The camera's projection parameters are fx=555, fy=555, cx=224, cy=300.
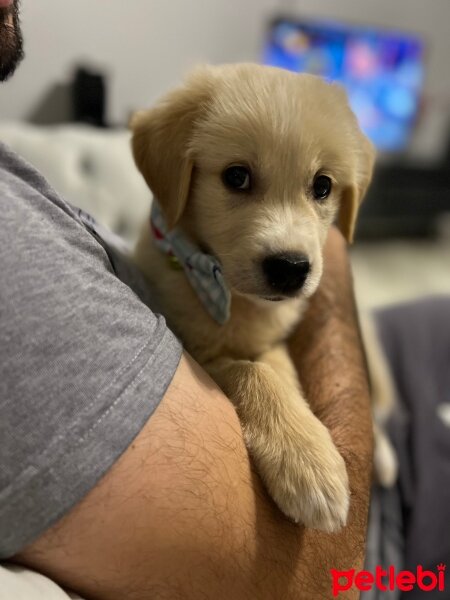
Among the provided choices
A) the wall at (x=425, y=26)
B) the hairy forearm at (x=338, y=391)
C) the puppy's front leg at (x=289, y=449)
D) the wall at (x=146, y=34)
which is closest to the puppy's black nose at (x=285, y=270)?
the puppy's front leg at (x=289, y=449)

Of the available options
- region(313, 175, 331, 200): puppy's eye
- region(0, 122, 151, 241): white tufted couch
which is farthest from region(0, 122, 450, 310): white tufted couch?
region(313, 175, 331, 200): puppy's eye

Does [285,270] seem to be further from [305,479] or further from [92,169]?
[92,169]

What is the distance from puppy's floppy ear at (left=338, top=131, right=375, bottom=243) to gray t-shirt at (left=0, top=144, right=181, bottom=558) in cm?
65

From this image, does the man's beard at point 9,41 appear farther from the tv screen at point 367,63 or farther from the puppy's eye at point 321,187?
the tv screen at point 367,63

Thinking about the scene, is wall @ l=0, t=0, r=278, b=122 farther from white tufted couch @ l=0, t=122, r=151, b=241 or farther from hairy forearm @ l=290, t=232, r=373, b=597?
hairy forearm @ l=290, t=232, r=373, b=597

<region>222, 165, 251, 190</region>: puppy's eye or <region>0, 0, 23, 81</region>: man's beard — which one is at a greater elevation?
<region>0, 0, 23, 81</region>: man's beard

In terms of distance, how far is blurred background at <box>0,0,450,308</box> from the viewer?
2.28 metres

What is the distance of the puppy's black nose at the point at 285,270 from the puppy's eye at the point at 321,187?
207mm

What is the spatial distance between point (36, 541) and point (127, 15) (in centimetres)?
322

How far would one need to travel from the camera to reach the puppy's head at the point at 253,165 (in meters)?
1.05

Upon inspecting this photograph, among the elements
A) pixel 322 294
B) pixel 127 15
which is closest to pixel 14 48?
pixel 322 294

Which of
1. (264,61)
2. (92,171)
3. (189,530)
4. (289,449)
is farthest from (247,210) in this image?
(264,61)

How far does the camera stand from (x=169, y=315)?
116 cm

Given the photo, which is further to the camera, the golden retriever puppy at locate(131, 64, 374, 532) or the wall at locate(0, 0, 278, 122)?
the wall at locate(0, 0, 278, 122)
